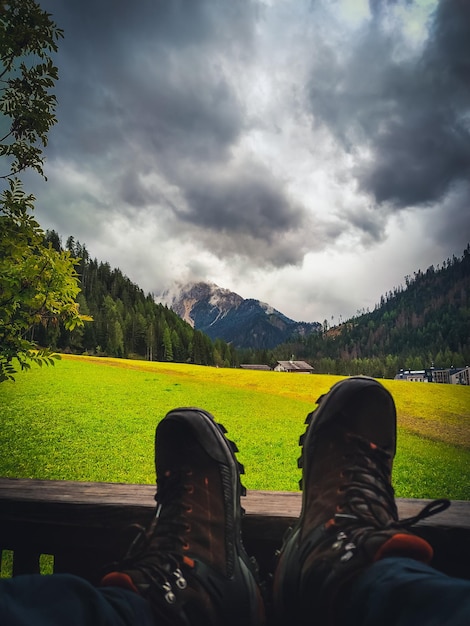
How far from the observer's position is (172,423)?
3.19 feet

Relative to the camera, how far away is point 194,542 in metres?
0.80

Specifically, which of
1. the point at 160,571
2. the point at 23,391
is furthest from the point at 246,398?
the point at 160,571

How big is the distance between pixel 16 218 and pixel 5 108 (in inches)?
23.6

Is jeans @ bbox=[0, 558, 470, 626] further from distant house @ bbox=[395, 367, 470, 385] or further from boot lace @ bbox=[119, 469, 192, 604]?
distant house @ bbox=[395, 367, 470, 385]

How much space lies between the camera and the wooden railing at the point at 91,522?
865 mm

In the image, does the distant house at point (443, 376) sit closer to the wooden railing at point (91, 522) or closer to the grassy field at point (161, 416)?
the grassy field at point (161, 416)

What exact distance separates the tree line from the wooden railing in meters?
29.7

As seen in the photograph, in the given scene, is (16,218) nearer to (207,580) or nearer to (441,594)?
(207,580)

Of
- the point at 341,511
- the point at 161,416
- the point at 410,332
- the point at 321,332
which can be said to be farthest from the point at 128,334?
the point at 321,332

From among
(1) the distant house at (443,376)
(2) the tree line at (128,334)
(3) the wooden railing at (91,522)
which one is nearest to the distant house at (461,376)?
(1) the distant house at (443,376)

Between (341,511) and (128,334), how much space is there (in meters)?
45.4

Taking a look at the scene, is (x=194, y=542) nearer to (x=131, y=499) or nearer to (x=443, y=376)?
(x=131, y=499)

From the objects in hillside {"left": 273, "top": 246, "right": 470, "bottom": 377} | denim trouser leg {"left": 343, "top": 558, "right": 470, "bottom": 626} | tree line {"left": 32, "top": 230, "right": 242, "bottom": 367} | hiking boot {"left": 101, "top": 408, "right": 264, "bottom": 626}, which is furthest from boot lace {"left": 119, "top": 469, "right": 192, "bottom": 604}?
hillside {"left": 273, "top": 246, "right": 470, "bottom": 377}

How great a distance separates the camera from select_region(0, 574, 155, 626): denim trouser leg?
0.50 m
